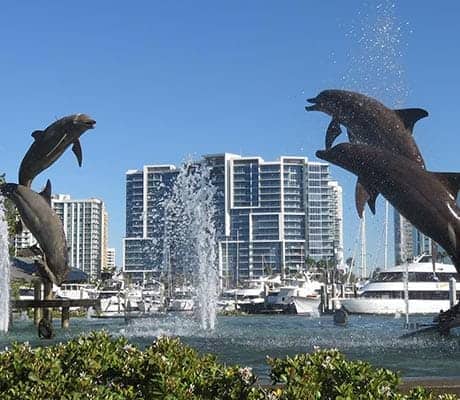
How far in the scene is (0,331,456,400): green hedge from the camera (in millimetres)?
6020

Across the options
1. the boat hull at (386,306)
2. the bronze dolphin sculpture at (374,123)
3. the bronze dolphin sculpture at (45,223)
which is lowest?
the boat hull at (386,306)

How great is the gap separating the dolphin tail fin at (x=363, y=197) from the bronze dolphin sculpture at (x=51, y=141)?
10363 millimetres

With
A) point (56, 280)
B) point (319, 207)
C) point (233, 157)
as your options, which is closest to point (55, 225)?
point (56, 280)

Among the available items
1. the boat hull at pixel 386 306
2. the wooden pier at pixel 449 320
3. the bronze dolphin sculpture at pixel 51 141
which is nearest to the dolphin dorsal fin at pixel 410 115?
the wooden pier at pixel 449 320

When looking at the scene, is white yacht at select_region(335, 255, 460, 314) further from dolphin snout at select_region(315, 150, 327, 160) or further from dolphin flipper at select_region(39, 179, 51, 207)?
dolphin snout at select_region(315, 150, 327, 160)

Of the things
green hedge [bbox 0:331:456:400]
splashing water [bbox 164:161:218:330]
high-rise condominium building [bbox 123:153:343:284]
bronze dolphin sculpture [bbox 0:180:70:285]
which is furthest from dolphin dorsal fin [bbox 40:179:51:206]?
high-rise condominium building [bbox 123:153:343:284]

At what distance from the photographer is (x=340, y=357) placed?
6582 millimetres

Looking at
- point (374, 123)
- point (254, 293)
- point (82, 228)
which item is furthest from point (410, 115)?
point (82, 228)

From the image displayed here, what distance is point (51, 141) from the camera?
86.6 feet

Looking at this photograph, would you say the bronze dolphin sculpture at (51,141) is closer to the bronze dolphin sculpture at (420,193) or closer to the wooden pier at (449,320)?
the bronze dolphin sculpture at (420,193)

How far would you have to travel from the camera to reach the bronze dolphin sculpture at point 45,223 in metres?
24.9

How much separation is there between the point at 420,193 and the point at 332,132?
4518mm

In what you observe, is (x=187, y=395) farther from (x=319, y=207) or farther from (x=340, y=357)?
(x=319, y=207)

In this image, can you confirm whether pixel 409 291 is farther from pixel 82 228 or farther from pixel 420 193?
pixel 82 228
